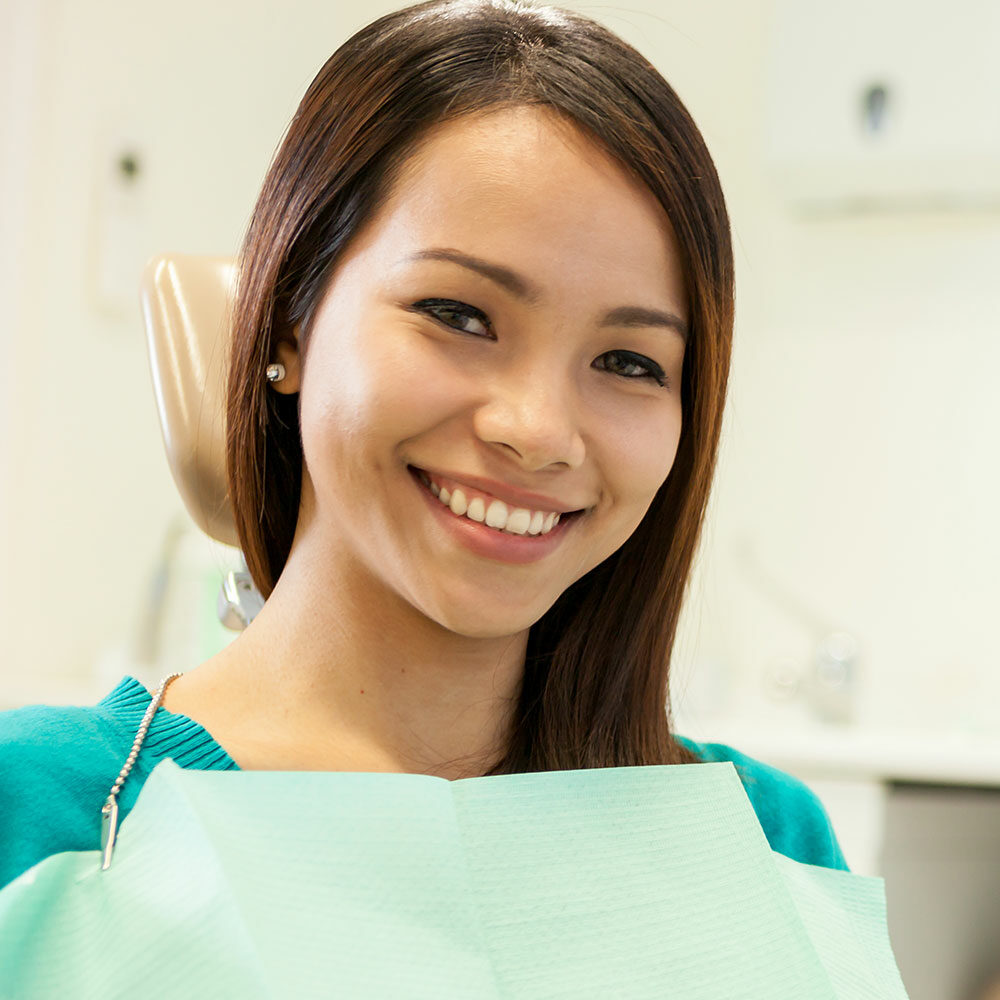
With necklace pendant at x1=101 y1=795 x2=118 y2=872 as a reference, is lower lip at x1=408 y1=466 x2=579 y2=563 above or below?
above

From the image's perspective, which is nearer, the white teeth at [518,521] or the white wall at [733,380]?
the white teeth at [518,521]

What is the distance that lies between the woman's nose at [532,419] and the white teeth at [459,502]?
0.13 feet

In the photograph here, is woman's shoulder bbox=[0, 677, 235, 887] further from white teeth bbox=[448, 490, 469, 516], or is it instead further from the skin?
white teeth bbox=[448, 490, 469, 516]

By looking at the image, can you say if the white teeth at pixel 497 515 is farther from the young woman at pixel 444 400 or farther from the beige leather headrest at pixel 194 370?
the beige leather headrest at pixel 194 370

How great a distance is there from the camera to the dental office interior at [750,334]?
2406 millimetres

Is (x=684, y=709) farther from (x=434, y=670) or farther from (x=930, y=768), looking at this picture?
(x=434, y=670)

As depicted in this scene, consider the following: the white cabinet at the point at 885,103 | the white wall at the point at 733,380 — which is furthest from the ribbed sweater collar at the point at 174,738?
the white cabinet at the point at 885,103

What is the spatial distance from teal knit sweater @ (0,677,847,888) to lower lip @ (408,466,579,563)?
0.19 meters

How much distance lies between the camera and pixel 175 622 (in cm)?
251

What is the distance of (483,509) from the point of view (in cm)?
79

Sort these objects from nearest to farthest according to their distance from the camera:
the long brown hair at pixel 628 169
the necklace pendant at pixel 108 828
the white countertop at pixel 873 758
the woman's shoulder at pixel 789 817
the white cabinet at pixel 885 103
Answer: the necklace pendant at pixel 108 828 → the long brown hair at pixel 628 169 → the woman's shoulder at pixel 789 817 → the white countertop at pixel 873 758 → the white cabinet at pixel 885 103

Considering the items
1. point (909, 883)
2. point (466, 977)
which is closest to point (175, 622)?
point (909, 883)

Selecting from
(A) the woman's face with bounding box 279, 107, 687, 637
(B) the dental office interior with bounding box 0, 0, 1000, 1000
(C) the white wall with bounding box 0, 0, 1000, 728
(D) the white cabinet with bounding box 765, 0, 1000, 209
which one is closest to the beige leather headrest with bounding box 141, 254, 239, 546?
(A) the woman's face with bounding box 279, 107, 687, 637

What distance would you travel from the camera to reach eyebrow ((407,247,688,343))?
77 cm
